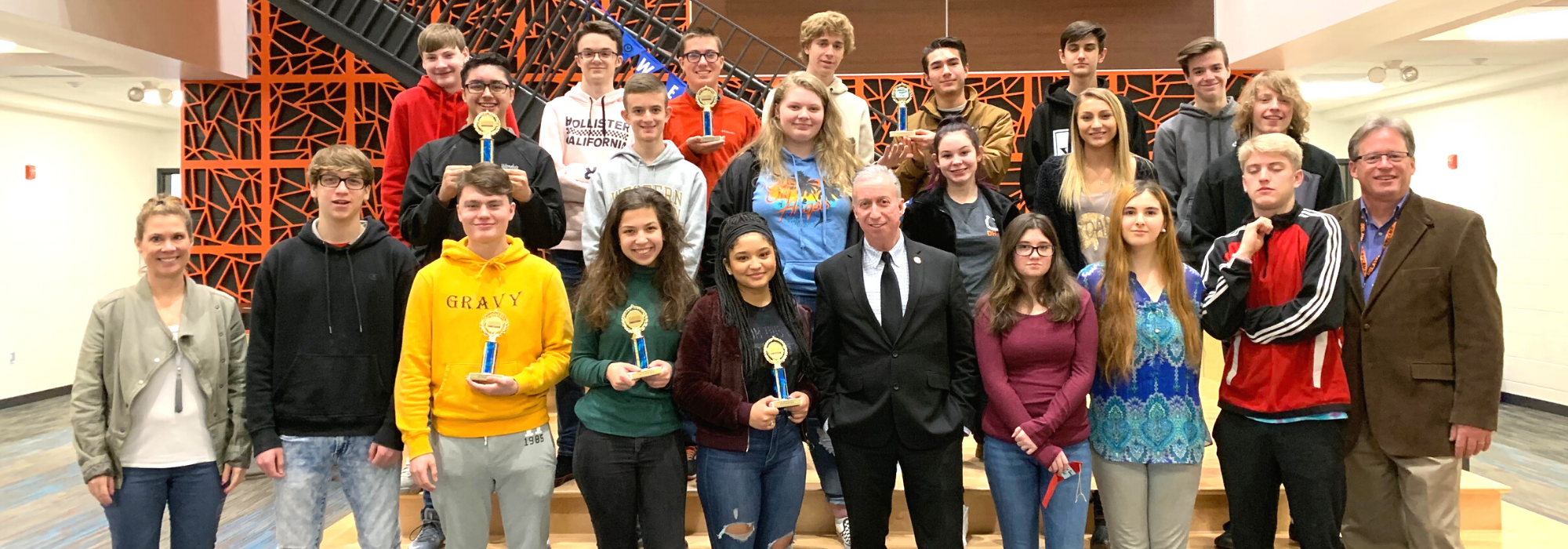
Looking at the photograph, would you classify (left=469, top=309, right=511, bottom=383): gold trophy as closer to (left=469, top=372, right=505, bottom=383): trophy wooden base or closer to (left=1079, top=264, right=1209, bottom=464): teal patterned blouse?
(left=469, top=372, right=505, bottom=383): trophy wooden base

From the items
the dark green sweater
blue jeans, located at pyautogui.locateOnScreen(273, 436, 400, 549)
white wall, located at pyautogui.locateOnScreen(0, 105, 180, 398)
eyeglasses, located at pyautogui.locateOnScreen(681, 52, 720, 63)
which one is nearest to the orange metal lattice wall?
white wall, located at pyautogui.locateOnScreen(0, 105, 180, 398)

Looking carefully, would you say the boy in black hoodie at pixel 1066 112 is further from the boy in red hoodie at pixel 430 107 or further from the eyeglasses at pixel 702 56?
the boy in red hoodie at pixel 430 107

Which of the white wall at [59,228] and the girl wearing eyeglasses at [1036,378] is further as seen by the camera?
the white wall at [59,228]

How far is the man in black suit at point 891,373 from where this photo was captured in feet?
8.67

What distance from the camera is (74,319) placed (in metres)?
10.0

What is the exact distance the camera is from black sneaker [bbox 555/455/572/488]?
3.50 metres

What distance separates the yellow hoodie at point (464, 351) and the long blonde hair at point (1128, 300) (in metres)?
1.69

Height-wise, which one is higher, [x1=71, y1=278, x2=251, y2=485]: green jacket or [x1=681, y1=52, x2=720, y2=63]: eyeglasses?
[x1=681, y1=52, x2=720, y2=63]: eyeglasses

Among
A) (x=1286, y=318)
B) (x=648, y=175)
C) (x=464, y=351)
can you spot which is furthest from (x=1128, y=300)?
(x=464, y=351)

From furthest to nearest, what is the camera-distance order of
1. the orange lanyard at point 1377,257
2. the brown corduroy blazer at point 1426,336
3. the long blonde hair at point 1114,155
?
1. the long blonde hair at point 1114,155
2. the orange lanyard at point 1377,257
3. the brown corduroy blazer at point 1426,336

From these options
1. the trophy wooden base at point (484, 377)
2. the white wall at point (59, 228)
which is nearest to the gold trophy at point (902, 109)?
the trophy wooden base at point (484, 377)

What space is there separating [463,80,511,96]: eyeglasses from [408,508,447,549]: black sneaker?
1.62 m

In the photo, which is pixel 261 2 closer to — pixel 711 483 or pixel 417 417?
pixel 417 417

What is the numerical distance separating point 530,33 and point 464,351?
530 cm
